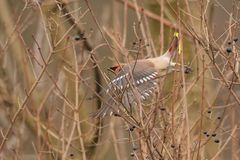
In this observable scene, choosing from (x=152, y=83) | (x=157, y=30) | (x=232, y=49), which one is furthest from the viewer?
(x=157, y=30)

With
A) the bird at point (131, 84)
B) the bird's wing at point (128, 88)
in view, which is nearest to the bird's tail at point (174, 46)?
the bird at point (131, 84)

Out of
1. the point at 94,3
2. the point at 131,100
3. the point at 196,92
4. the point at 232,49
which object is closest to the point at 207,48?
the point at 232,49

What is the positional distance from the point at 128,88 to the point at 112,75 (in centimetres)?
101

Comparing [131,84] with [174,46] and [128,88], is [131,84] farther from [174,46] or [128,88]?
[174,46]

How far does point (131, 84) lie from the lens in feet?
10.8

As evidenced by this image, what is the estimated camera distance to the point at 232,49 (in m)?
3.48

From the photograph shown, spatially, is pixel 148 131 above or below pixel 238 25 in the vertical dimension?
below

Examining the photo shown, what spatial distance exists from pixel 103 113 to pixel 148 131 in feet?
0.90

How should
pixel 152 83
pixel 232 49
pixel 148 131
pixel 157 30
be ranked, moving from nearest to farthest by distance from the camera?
pixel 148 131
pixel 232 49
pixel 152 83
pixel 157 30

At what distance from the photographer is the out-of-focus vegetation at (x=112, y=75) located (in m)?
3.48

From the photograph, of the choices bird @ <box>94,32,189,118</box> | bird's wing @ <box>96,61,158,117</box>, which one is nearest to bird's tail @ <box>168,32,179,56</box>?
bird @ <box>94,32,189,118</box>

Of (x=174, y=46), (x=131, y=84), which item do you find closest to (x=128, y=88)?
(x=131, y=84)

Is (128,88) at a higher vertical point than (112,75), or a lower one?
higher

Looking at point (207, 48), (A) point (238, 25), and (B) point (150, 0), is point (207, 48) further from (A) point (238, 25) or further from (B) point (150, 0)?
(B) point (150, 0)
